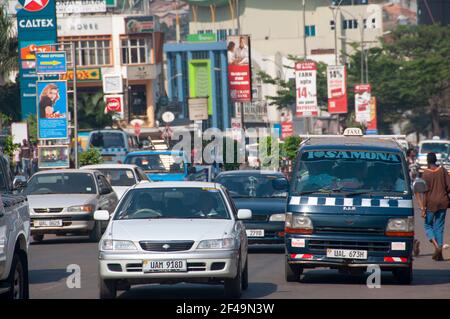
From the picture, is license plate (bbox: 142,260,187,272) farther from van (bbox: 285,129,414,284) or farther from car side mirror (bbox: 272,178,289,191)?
car side mirror (bbox: 272,178,289,191)

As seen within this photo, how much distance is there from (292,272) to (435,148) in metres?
45.2

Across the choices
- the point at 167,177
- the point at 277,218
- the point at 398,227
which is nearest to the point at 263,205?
the point at 277,218

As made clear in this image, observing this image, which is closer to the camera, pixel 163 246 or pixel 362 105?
pixel 163 246

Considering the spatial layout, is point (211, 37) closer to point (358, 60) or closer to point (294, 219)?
point (358, 60)

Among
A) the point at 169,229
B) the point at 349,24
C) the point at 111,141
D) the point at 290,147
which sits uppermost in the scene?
the point at 349,24

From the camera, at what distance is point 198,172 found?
40.3 meters

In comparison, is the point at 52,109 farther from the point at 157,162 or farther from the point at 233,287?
the point at 233,287

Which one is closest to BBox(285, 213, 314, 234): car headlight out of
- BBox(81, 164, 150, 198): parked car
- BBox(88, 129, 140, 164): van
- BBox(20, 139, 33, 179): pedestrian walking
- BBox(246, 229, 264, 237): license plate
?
BBox(246, 229, 264, 237): license plate

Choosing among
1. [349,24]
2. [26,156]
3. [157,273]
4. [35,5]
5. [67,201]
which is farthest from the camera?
[349,24]

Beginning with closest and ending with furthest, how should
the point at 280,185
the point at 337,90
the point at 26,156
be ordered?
1. the point at 280,185
2. the point at 26,156
3. the point at 337,90

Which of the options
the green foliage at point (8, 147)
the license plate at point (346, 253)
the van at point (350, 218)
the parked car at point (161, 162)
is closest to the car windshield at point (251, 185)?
the van at point (350, 218)

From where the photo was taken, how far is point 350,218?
16.5 meters
